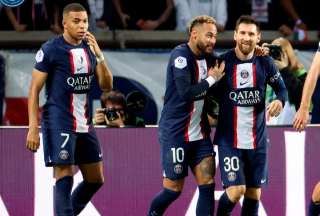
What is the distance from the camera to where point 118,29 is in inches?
633

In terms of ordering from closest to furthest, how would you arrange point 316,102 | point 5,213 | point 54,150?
point 54,150 → point 5,213 → point 316,102

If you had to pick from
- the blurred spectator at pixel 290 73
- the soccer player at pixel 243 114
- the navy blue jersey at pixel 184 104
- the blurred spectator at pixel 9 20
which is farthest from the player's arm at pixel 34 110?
the blurred spectator at pixel 9 20

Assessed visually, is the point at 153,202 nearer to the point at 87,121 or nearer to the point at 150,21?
the point at 87,121

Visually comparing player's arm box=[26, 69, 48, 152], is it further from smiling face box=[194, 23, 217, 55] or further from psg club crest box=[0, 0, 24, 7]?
psg club crest box=[0, 0, 24, 7]

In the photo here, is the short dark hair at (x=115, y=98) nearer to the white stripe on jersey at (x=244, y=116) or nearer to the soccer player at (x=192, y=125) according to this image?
the soccer player at (x=192, y=125)

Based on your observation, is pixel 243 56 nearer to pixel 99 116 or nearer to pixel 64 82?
pixel 64 82

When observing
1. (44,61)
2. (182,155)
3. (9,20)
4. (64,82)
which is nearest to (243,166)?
(182,155)

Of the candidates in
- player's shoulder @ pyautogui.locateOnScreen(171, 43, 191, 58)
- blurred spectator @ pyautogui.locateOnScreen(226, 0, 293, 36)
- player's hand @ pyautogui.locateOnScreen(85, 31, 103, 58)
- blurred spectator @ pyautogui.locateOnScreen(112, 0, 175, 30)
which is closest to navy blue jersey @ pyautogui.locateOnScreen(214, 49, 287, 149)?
player's shoulder @ pyautogui.locateOnScreen(171, 43, 191, 58)

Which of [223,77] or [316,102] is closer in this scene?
[223,77]

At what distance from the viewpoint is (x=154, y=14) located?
1644cm

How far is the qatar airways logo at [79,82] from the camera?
1218 cm

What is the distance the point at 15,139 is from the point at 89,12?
2.72 m

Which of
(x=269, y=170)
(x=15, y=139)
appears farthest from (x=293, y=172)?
(x=15, y=139)

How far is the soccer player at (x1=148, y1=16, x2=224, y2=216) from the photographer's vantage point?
12273 mm
